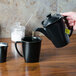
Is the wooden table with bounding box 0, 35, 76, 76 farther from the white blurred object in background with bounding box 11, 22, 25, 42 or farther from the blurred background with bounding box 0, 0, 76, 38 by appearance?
the blurred background with bounding box 0, 0, 76, 38

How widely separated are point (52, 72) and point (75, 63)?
179mm

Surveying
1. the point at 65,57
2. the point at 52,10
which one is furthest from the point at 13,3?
the point at 65,57

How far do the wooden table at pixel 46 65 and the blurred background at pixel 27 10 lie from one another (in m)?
0.38

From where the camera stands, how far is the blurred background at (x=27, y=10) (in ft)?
5.27

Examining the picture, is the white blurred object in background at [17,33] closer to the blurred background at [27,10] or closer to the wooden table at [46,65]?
the blurred background at [27,10]

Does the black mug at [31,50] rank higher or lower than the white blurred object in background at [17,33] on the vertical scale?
lower

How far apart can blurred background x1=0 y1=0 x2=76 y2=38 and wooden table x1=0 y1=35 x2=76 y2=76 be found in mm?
380

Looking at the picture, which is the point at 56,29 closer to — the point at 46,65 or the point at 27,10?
the point at 46,65

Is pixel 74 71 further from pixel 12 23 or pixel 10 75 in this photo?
pixel 12 23

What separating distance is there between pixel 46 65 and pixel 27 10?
71 cm

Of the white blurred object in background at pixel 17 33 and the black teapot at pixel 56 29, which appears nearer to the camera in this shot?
the black teapot at pixel 56 29

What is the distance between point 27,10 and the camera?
1.64 metres

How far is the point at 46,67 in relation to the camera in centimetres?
102

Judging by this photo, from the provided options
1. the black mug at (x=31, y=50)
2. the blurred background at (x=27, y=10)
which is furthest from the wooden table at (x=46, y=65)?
the blurred background at (x=27, y=10)
